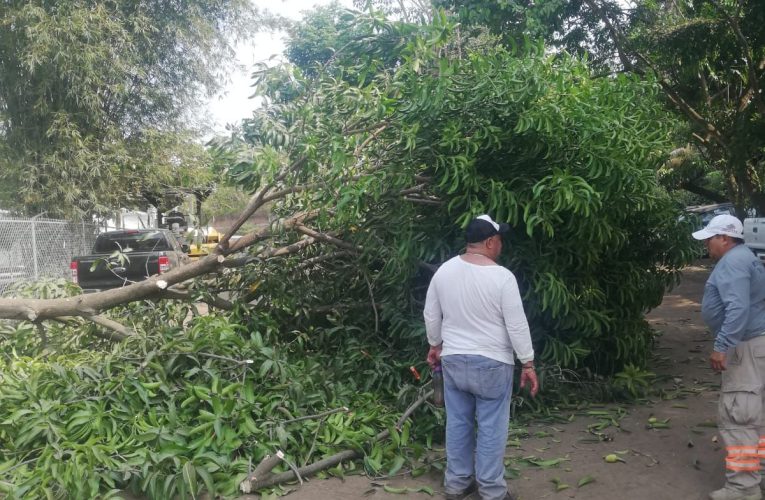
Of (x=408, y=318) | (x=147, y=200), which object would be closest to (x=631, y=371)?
(x=408, y=318)

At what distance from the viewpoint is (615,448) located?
476 centimetres

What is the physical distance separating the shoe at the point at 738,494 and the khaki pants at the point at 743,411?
0.02 meters

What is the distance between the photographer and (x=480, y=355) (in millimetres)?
3785

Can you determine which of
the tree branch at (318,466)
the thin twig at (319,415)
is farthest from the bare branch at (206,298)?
the tree branch at (318,466)

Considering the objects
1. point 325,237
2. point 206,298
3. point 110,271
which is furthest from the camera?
point 110,271

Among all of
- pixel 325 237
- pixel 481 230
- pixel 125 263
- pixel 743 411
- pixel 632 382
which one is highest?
pixel 481 230

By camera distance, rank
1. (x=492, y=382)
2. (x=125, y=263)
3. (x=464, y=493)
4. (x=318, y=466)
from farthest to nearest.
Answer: (x=125, y=263) < (x=318, y=466) < (x=464, y=493) < (x=492, y=382)

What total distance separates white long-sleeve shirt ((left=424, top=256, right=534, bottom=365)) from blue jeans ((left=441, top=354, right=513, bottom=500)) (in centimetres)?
7

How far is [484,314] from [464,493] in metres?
1.09

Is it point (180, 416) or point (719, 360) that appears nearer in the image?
point (719, 360)

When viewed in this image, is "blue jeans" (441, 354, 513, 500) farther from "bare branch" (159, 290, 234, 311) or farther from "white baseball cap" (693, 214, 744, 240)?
"bare branch" (159, 290, 234, 311)

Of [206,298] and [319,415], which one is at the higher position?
[206,298]

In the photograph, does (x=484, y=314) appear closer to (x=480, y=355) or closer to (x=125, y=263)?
(x=480, y=355)

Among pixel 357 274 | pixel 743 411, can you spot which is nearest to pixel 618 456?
pixel 743 411
